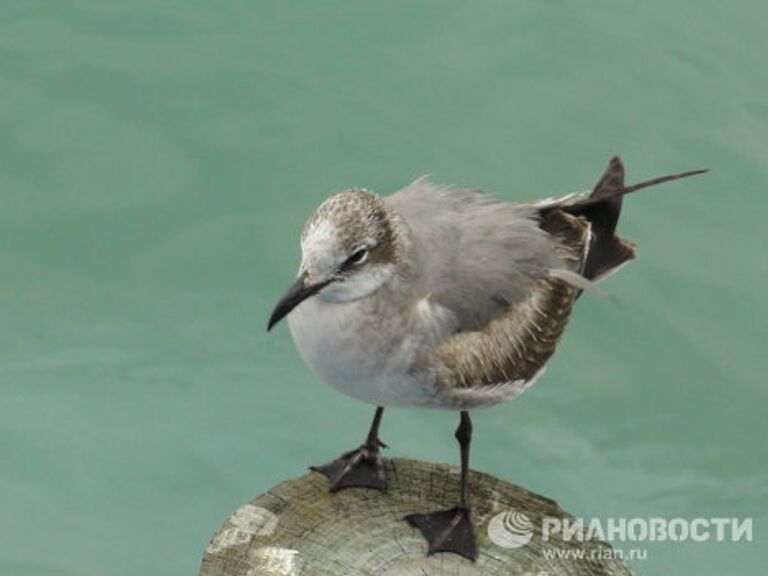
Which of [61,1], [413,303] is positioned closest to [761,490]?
[413,303]

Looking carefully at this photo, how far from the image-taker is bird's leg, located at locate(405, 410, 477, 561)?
4.82 m

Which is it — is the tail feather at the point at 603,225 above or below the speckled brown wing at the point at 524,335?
above

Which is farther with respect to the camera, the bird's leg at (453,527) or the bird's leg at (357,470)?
the bird's leg at (357,470)

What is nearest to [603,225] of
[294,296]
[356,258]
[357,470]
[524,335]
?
[524,335]

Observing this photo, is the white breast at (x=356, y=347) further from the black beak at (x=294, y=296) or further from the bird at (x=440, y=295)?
the black beak at (x=294, y=296)

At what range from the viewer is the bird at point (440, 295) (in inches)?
173

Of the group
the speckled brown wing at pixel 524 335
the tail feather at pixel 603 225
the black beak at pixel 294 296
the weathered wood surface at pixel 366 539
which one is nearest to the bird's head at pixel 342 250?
the black beak at pixel 294 296

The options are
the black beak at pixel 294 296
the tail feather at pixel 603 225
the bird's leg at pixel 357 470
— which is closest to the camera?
the black beak at pixel 294 296

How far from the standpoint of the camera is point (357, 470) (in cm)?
518

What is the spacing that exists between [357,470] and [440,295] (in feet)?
2.57

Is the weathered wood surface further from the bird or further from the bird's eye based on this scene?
the bird's eye

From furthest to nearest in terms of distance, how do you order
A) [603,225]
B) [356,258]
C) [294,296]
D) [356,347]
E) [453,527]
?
[603,225] → [453,527] → [356,347] → [356,258] → [294,296]

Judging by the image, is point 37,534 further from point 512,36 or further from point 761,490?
point 512,36

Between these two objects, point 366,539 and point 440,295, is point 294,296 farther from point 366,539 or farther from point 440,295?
point 366,539
